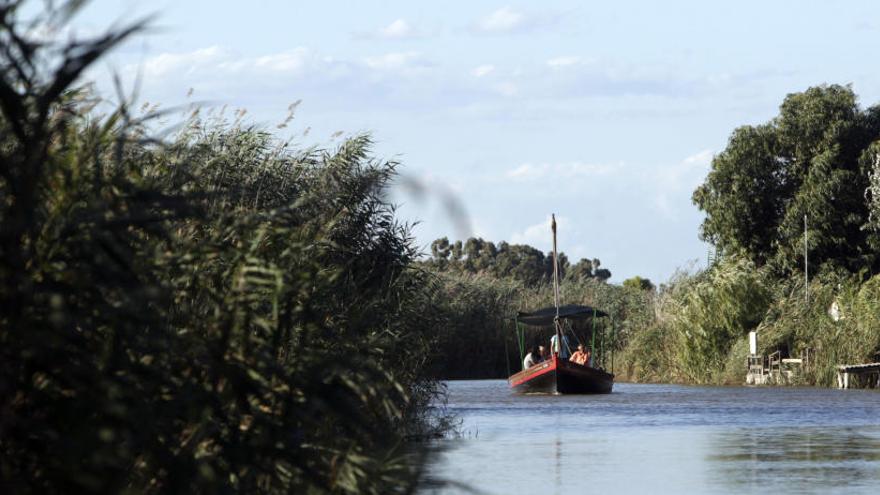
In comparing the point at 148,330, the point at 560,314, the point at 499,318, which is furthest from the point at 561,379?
the point at 148,330

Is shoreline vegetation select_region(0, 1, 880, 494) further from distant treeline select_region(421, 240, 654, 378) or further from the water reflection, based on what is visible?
distant treeline select_region(421, 240, 654, 378)

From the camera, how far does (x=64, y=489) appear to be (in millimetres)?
6730

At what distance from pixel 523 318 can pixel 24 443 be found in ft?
134

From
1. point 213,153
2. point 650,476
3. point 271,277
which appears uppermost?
point 213,153

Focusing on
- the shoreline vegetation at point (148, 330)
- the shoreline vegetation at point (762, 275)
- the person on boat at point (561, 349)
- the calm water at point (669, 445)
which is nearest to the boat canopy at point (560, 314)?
the person on boat at point (561, 349)

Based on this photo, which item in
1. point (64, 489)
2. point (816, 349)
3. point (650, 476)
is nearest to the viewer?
point (64, 489)

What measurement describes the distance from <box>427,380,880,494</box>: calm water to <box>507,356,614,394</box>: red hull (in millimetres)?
3392

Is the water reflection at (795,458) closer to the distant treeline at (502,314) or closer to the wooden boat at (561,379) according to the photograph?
the wooden boat at (561,379)

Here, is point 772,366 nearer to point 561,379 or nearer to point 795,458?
point 561,379

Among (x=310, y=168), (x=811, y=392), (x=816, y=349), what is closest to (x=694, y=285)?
(x=816, y=349)

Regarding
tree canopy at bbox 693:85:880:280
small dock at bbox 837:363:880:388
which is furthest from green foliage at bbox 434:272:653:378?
small dock at bbox 837:363:880:388

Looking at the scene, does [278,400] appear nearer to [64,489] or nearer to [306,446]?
[306,446]

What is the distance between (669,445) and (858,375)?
73.2 feet

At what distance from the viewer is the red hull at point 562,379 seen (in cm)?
4316
